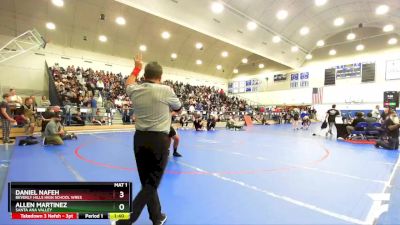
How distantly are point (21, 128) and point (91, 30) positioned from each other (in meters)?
11.4

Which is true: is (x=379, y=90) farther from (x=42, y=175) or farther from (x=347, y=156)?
(x=42, y=175)

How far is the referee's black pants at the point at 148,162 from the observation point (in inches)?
81.7

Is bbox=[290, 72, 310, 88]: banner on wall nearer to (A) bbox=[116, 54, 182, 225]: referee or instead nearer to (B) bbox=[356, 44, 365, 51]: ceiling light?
(B) bbox=[356, 44, 365, 51]: ceiling light

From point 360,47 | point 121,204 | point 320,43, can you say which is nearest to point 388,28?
point 360,47

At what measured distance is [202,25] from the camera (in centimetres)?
1502

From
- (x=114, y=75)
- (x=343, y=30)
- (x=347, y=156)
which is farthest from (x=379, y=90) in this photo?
(x=114, y=75)

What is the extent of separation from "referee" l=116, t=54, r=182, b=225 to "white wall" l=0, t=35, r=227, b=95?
19.5m

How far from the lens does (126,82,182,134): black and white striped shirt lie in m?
2.16

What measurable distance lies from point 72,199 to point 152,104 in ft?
3.41

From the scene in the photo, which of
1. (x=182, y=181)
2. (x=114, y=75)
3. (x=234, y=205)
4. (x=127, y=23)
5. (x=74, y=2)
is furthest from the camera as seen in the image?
(x=114, y=75)

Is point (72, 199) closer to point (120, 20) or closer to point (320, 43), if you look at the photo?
point (120, 20)

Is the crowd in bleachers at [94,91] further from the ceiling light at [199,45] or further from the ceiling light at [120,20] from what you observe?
the ceiling light at [199,45]

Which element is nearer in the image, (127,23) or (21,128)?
(21,128)

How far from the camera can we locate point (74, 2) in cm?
1561
